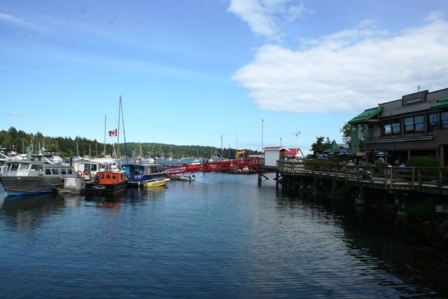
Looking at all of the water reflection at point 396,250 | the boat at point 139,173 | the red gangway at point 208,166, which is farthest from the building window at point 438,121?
the red gangway at point 208,166

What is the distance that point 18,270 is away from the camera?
603 inches

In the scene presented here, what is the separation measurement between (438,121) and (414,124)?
11.4 feet

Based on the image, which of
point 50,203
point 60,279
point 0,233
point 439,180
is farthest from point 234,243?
point 50,203

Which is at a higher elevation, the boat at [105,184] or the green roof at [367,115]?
the green roof at [367,115]

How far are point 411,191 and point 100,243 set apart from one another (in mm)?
18814

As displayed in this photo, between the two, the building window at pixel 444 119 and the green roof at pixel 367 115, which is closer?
the building window at pixel 444 119

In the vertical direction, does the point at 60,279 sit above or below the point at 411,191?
below

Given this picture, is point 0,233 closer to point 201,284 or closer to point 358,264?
point 201,284

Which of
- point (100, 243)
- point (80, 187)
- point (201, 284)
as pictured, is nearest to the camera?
Answer: point (201, 284)

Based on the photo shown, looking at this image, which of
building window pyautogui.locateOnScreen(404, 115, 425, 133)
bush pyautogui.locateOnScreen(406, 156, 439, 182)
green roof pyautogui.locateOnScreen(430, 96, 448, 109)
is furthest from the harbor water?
building window pyautogui.locateOnScreen(404, 115, 425, 133)

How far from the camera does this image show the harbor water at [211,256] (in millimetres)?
13266

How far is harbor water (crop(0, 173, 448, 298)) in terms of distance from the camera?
13.3 m

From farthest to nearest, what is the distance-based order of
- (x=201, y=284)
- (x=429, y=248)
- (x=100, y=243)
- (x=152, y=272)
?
(x=100, y=243) → (x=429, y=248) → (x=152, y=272) → (x=201, y=284)

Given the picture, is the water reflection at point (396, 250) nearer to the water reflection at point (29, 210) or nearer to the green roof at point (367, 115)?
the green roof at point (367, 115)
